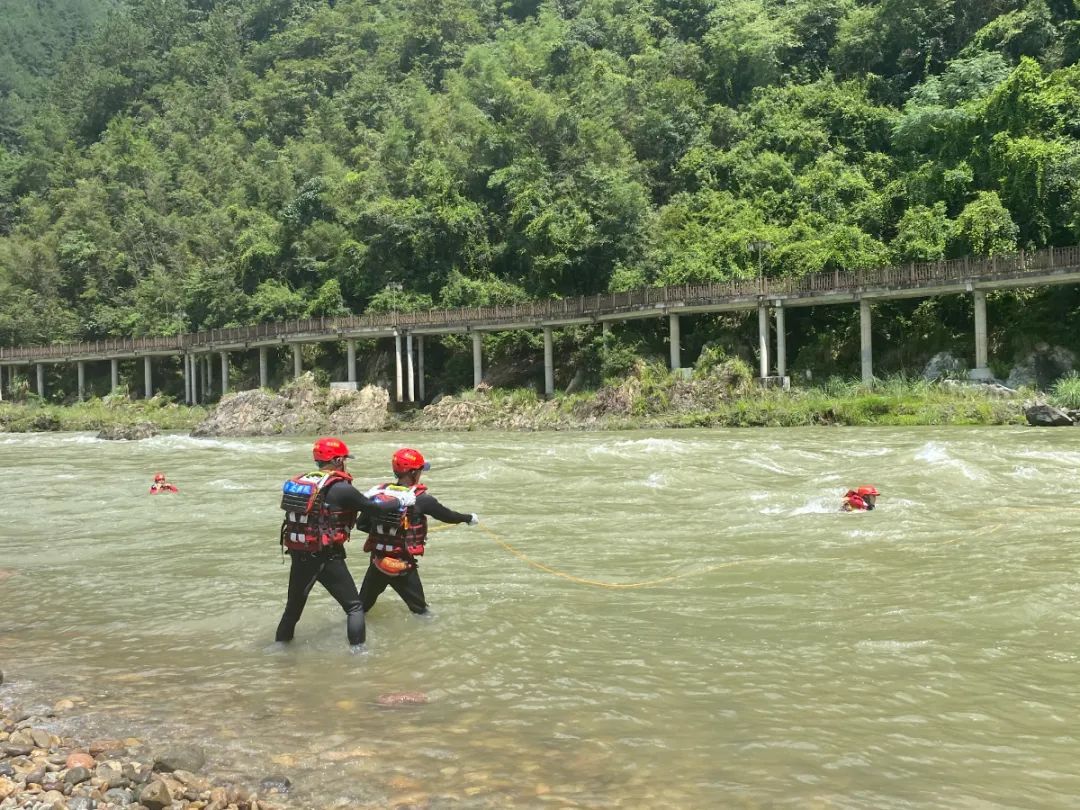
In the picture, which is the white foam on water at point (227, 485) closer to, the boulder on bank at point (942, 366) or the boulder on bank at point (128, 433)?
the boulder on bank at point (128, 433)

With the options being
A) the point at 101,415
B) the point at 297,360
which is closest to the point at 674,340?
the point at 297,360

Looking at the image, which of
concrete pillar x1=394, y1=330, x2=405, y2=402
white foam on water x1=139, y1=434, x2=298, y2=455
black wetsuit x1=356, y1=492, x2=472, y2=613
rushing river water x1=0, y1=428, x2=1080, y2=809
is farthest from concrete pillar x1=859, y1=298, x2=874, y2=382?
black wetsuit x1=356, y1=492, x2=472, y2=613

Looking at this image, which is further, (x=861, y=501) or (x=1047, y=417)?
(x=1047, y=417)

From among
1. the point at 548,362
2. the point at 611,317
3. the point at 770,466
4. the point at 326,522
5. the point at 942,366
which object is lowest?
the point at 770,466

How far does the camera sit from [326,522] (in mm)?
6367

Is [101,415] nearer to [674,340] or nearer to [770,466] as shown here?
[674,340]

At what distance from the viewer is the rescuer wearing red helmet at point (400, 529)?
6617 millimetres

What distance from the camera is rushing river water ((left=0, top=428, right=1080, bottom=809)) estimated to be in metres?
4.31

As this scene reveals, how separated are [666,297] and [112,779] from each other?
35186mm

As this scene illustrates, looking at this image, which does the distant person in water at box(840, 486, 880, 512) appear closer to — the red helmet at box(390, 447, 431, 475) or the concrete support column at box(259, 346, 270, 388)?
the red helmet at box(390, 447, 431, 475)

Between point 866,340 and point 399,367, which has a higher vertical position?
point 866,340

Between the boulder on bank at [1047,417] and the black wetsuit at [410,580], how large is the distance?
22.8 m

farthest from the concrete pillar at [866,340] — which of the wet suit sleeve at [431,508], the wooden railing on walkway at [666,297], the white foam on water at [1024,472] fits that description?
the wet suit sleeve at [431,508]

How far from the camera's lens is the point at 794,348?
1518 inches
